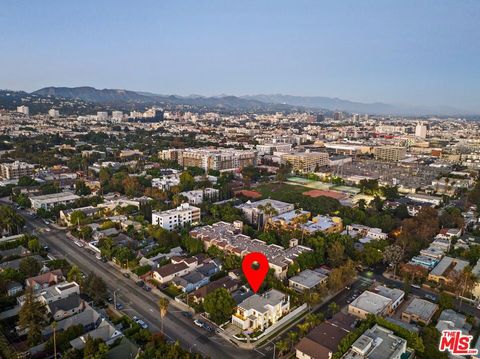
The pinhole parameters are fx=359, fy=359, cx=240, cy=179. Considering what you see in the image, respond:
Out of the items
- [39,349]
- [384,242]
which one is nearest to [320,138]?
[384,242]

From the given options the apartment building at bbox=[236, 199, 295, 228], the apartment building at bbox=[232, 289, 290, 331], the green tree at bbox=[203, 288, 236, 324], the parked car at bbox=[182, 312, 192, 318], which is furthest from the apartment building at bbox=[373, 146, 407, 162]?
the parked car at bbox=[182, 312, 192, 318]

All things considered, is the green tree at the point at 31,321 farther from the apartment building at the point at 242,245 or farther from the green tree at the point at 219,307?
the apartment building at the point at 242,245

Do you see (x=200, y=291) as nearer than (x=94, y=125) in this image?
Yes

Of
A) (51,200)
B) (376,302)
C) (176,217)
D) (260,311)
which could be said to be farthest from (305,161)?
(260,311)

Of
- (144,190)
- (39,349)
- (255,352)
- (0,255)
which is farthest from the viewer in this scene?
(144,190)

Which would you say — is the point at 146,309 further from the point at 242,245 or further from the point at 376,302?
the point at 376,302

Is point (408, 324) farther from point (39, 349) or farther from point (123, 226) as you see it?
point (123, 226)
